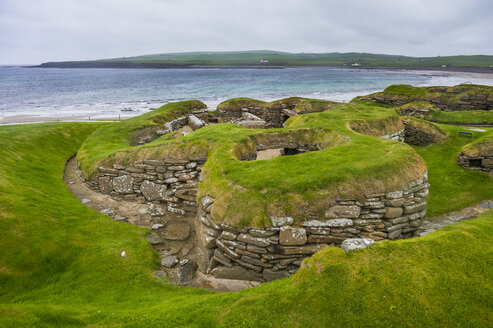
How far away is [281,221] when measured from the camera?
7.94 meters

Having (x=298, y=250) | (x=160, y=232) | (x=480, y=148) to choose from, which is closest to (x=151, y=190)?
(x=160, y=232)

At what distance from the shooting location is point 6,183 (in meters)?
11.1

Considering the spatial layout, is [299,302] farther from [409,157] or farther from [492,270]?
[409,157]

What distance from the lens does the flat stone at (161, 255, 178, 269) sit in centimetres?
934

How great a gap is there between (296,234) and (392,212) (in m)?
3.58

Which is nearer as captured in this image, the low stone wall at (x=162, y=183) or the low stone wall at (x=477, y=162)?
the low stone wall at (x=162, y=183)

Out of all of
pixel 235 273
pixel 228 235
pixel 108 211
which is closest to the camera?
pixel 228 235

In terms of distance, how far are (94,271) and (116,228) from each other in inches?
105

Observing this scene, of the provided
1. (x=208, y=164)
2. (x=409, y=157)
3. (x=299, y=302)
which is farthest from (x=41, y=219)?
(x=409, y=157)

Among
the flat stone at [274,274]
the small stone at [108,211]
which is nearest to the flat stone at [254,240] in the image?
A: the flat stone at [274,274]

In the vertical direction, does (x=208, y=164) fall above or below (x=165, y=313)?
above

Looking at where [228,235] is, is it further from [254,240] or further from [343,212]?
[343,212]

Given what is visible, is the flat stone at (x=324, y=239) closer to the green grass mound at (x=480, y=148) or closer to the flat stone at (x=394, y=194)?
the flat stone at (x=394, y=194)

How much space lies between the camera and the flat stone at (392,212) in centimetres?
862
